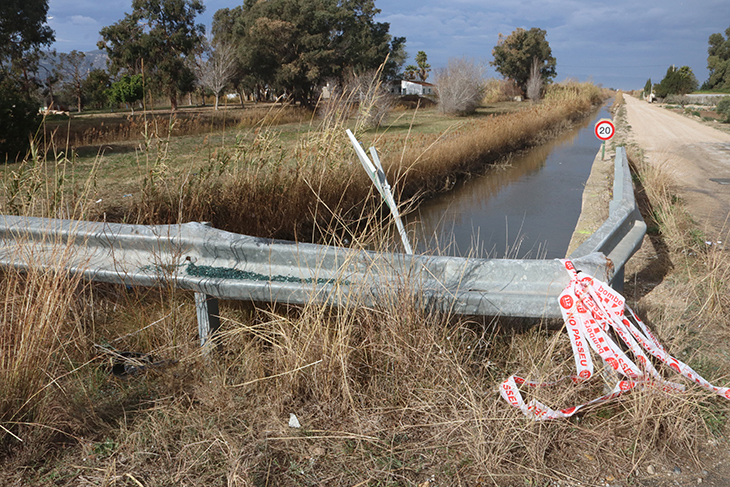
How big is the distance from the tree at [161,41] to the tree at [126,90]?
3.28 ft

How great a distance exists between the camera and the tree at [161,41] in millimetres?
31797

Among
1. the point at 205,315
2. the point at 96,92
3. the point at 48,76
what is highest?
the point at 48,76

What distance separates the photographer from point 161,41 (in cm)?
3225

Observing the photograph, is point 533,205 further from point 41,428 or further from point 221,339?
point 41,428

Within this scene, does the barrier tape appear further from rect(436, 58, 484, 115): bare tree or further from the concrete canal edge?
rect(436, 58, 484, 115): bare tree

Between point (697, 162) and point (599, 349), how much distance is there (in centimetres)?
1240

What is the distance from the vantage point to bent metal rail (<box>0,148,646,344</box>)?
2.44 meters

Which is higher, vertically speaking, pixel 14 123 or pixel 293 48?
pixel 293 48

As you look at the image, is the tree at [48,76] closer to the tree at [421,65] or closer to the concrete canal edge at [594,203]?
the concrete canal edge at [594,203]

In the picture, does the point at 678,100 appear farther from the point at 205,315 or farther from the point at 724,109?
the point at 205,315

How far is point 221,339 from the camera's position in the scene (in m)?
2.78

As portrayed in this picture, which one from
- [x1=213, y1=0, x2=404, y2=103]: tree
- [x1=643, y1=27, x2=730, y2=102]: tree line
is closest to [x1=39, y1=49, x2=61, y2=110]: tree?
[x1=213, y1=0, x2=404, y2=103]: tree

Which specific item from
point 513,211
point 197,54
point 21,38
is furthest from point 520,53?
point 513,211

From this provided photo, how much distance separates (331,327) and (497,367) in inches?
33.5
